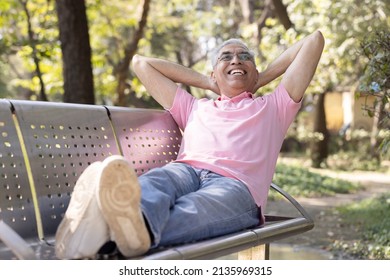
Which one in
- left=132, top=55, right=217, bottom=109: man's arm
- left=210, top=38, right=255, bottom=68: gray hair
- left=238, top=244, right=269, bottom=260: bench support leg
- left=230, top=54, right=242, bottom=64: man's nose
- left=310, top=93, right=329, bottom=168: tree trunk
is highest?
left=210, top=38, right=255, bottom=68: gray hair

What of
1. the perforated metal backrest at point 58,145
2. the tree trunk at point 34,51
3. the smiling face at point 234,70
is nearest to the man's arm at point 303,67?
the smiling face at point 234,70

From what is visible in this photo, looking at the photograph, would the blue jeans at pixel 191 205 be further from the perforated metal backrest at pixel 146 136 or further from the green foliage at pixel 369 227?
the green foliage at pixel 369 227

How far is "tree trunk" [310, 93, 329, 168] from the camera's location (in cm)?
1505

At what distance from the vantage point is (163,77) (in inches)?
147

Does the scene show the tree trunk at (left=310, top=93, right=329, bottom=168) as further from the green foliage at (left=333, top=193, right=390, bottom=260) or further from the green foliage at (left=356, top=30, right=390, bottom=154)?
the green foliage at (left=356, top=30, right=390, bottom=154)

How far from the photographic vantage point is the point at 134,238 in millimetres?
2189

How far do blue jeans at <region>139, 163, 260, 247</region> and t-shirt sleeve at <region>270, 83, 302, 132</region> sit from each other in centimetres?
53

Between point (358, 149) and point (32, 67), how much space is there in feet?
37.4

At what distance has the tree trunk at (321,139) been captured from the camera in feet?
49.4

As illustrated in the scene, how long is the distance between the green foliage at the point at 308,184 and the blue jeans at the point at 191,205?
6.96 meters

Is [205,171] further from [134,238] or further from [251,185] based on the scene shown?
[134,238]

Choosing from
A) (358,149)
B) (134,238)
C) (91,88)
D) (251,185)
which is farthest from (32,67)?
(358,149)

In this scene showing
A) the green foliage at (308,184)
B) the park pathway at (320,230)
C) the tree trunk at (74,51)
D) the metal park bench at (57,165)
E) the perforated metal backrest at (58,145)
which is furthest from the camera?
the green foliage at (308,184)

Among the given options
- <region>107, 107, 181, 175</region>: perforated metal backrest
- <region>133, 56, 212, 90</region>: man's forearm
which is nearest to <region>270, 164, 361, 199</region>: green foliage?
<region>107, 107, 181, 175</region>: perforated metal backrest
